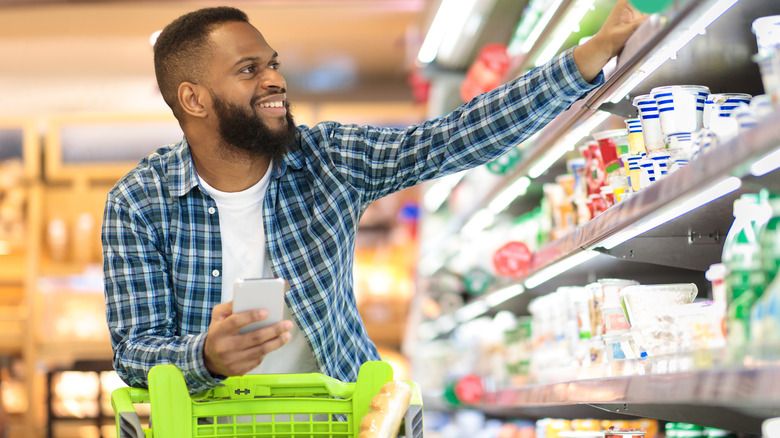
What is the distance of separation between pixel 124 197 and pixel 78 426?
4.65m

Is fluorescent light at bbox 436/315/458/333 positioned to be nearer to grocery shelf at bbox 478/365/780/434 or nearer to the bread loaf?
grocery shelf at bbox 478/365/780/434

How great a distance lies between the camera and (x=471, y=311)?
15.3 feet

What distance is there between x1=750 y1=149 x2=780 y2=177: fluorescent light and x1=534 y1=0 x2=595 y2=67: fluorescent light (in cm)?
114

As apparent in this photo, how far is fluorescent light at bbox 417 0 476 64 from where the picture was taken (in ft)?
12.6

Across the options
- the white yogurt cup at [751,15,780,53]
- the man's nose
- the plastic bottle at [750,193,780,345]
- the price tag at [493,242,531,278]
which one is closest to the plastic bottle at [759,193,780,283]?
the plastic bottle at [750,193,780,345]

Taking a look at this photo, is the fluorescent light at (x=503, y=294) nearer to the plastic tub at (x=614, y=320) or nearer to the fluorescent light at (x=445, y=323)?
the fluorescent light at (x=445, y=323)

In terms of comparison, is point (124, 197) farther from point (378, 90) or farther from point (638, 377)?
point (378, 90)

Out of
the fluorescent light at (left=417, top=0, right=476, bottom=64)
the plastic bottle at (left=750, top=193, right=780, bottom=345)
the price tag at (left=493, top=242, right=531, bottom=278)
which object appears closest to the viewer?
the plastic bottle at (left=750, top=193, right=780, bottom=345)

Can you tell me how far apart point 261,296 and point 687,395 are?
708 mm

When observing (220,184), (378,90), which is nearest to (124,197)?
(220,184)

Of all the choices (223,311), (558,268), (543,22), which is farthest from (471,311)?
(223,311)

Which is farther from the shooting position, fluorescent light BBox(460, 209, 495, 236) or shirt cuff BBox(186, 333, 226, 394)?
fluorescent light BBox(460, 209, 495, 236)

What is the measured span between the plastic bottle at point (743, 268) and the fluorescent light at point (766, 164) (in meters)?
0.05

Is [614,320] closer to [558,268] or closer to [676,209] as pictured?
[676,209]
